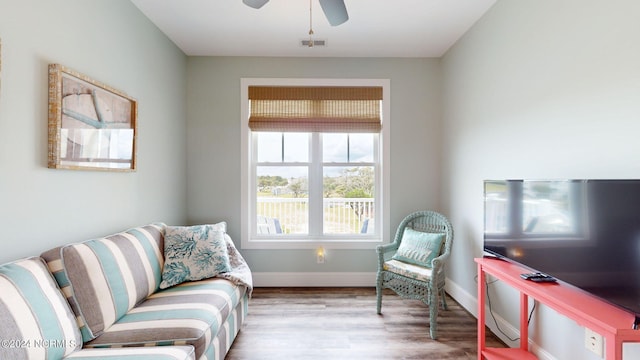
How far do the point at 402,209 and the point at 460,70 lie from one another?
5.46 ft

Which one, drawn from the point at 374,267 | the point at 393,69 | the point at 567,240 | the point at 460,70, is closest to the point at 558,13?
the point at 460,70

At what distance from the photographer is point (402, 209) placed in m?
3.53

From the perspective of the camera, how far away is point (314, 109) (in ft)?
11.5

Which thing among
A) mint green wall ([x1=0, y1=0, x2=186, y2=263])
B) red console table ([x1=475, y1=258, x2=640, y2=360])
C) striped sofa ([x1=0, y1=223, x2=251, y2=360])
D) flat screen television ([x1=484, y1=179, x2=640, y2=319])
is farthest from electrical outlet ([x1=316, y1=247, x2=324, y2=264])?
flat screen television ([x1=484, y1=179, x2=640, y2=319])

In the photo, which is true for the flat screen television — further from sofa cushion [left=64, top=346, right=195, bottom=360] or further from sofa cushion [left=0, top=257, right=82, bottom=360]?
sofa cushion [left=0, top=257, right=82, bottom=360]

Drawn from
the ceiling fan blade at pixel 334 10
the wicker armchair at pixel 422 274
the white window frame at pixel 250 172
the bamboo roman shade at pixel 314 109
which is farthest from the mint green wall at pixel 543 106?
the ceiling fan blade at pixel 334 10

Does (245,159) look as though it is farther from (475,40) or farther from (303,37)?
(475,40)

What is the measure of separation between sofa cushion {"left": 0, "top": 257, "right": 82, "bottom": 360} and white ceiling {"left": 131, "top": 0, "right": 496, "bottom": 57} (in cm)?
224

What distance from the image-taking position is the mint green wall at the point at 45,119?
1.52 m

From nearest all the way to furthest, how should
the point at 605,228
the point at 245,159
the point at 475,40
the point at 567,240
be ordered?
the point at 605,228
the point at 567,240
the point at 475,40
the point at 245,159

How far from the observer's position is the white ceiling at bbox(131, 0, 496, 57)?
8.18 feet

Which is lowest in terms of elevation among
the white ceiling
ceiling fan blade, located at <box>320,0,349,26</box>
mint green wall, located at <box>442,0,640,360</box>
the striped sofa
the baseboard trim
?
the baseboard trim

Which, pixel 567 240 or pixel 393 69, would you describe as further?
pixel 393 69

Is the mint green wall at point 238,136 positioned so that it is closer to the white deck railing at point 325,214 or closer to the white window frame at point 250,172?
the white window frame at point 250,172
